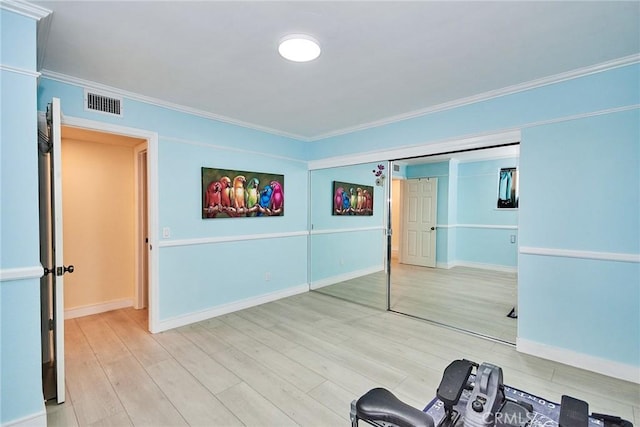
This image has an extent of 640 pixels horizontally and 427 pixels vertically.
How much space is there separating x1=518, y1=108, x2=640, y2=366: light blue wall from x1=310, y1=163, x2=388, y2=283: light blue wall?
264cm

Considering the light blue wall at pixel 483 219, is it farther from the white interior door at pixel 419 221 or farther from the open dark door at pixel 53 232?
the open dark door at pixel 53 232

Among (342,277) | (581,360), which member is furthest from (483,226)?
(581,360)

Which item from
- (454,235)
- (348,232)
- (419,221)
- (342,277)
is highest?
(419,221)

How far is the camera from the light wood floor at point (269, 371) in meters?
2.00

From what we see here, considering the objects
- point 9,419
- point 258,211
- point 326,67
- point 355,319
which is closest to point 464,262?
point 355,319

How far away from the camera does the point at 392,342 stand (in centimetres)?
303

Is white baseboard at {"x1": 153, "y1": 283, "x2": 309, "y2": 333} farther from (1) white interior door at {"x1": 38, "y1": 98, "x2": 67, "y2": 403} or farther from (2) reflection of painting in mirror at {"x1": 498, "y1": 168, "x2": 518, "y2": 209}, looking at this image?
(2) reflection of painting in mirror at {"x1": 498, "y1": 168, "x2": 518, "y2": 209}

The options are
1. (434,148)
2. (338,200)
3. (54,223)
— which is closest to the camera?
(54,223)

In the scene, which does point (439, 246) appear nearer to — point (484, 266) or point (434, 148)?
point (484, 266)

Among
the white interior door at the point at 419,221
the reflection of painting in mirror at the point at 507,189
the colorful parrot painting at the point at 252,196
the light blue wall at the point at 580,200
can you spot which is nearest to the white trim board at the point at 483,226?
the white interior door at the point at 419,221

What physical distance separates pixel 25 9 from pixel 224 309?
10.8ft

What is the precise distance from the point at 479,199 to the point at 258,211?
4.87 m

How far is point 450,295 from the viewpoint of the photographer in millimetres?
4613

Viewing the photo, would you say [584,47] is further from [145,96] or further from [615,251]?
[145,96]
